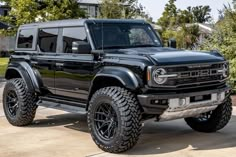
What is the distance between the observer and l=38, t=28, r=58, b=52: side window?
7.73 metres

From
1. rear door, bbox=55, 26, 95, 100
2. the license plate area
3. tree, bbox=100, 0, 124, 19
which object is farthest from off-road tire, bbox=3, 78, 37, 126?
tree, bbox=100, 0, 124, 19

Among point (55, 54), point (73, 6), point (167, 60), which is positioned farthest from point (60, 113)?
point (73, 6)

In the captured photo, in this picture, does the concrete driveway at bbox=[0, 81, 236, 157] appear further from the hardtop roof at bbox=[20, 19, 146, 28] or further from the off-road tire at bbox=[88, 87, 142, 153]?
the hardtop roof at bbox=[20, 19, 146, 28]

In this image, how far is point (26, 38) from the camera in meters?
8.50

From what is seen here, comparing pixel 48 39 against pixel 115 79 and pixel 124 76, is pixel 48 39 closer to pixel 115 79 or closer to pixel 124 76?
pixel 115 79

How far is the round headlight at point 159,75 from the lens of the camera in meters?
5.85

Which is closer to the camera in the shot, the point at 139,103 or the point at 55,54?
the point at 139,103

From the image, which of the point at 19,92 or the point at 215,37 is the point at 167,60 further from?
the point at 215,37

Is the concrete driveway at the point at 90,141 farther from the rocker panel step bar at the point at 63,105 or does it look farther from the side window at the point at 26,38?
the side window at the point at 26,38

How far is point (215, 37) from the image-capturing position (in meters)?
13.6

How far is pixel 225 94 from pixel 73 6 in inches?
839

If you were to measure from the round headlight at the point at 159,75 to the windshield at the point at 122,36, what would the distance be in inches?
52.8

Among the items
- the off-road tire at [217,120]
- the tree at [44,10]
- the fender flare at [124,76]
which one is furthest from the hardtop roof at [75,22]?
the tree at [44,10]

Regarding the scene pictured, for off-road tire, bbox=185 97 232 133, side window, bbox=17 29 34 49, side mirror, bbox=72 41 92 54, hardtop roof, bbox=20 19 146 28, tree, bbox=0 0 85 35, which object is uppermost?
tree, bbox=0 0 85 35
